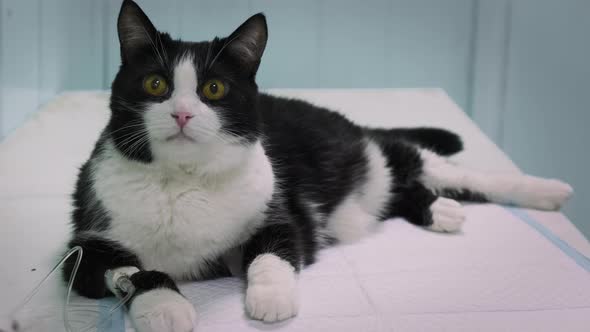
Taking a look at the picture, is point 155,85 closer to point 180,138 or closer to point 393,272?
point 180,138

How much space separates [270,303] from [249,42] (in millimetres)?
578

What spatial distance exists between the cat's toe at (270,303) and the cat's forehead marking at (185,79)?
1.45 ft

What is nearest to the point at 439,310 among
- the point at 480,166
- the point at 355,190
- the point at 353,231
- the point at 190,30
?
the point at 353,231

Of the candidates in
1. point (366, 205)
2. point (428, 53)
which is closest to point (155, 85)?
point (366, 205)

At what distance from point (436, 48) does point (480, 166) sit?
4.19 ft

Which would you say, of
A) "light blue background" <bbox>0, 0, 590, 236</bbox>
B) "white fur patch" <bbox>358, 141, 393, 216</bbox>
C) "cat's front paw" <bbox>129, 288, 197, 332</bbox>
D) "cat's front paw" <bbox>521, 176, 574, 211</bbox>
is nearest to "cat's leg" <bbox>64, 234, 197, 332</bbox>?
"cat's front paw" <bbox>129, 288, 197, 332</bbox>

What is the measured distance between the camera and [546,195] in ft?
7.22

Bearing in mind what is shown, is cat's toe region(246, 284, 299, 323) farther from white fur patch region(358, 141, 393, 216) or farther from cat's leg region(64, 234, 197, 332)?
white fur patch region(358, 141, 393, 216)

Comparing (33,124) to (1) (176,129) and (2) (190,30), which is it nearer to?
(2) (190,30)

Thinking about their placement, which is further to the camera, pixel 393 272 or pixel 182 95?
pixel 393 272

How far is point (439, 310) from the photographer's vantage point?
1.49 metres

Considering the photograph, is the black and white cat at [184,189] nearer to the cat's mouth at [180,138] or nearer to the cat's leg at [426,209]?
the cat's mouth at [180,138]

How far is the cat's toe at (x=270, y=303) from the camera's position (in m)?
1.40

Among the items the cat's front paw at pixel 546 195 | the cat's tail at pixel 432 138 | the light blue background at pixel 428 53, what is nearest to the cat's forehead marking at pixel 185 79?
the cat's tail at pixel 432 138
